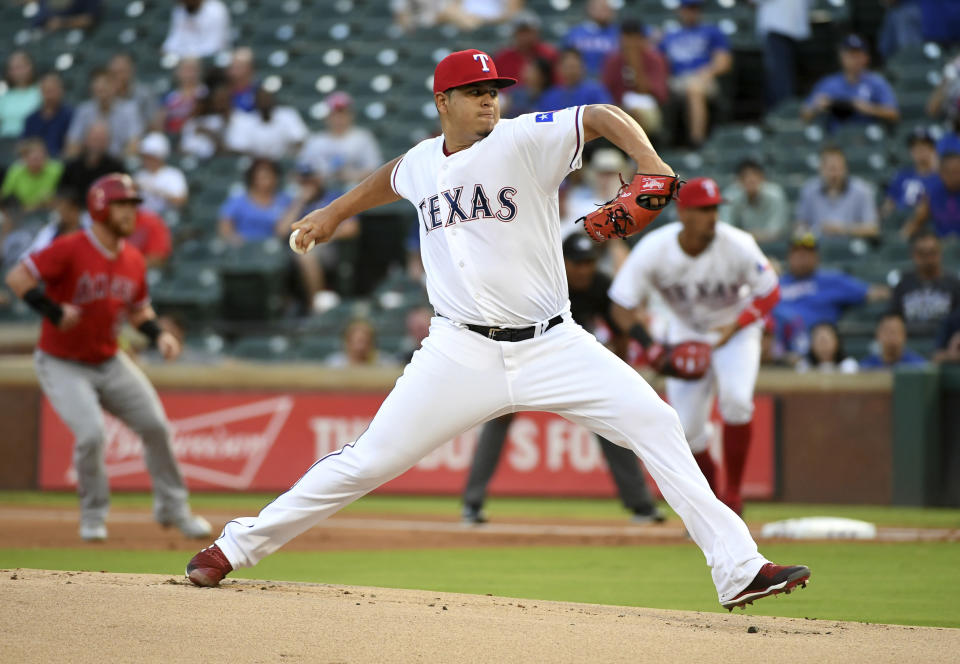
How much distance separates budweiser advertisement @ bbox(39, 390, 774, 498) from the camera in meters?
12.5

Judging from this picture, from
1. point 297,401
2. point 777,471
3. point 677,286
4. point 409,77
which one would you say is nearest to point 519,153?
point 677,286

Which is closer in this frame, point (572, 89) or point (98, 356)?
point (98, 356)

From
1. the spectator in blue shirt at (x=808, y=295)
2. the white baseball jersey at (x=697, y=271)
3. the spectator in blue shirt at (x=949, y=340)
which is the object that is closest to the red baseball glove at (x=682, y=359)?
the white baseball jersey at (x=697, y=271)

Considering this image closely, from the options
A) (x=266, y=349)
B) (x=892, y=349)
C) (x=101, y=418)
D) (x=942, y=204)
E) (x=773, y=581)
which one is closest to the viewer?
(x=773, y=581)

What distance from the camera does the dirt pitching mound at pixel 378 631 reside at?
4.46 m

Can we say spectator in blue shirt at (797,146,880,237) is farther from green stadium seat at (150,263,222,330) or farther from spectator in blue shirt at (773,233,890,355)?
green stadium seat at (150,263,222,330)

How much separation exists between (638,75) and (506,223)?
9.64 metres

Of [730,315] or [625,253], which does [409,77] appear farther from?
[730,315]

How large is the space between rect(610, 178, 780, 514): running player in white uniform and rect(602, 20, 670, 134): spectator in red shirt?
569 centimetres

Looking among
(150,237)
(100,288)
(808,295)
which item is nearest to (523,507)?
(808,295)

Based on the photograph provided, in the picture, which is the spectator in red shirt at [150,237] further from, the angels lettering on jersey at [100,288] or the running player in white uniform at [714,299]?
the running player in white uniform at [714,299]

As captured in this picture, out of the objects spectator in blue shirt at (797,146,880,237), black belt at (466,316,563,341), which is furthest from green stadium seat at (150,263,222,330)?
black belt at (466,316,563,341)

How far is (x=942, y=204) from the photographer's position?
498 inches

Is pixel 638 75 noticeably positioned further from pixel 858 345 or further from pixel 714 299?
pixel 714 299
